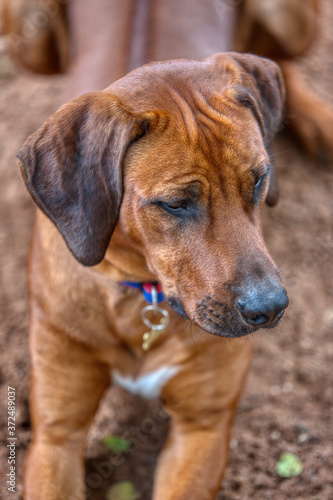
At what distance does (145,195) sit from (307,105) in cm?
295

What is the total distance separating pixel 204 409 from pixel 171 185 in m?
1.18

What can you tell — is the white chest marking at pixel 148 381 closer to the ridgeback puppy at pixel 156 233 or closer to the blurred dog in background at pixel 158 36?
the ridgeback puppy at pixel 156 233

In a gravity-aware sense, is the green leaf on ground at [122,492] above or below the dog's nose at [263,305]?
below

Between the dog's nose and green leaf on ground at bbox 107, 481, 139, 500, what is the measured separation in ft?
4.05

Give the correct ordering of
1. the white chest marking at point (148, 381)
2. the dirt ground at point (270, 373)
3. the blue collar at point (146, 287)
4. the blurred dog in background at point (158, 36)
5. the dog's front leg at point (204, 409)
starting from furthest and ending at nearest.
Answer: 1. the blurred dog in background at point (158, 36)
2. the dirt ground at point (270, 373)
3. the white chest marking at point (148, 381)
4. the dog's front leg at point (204, 409)
5. the blue collar at point (146, 287)

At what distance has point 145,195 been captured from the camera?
225cm

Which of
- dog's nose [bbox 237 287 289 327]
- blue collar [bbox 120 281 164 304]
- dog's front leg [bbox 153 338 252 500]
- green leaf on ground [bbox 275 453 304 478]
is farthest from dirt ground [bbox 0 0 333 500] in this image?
dog's nose [bbox 237 287 289 327]

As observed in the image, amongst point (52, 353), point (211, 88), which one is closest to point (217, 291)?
point (211, 88)

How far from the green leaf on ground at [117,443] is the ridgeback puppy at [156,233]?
0.30 m

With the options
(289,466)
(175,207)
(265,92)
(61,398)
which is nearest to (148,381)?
(61,398)

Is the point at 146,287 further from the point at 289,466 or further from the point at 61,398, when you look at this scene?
the point at 289,466

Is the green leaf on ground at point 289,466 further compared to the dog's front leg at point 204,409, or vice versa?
the green leaf on ground at point 289,466

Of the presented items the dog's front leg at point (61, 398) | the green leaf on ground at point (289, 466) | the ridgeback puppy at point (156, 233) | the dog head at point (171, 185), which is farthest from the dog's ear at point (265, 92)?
the green leaf on ground at point (289, 466)

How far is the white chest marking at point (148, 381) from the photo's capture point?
2.96 m
